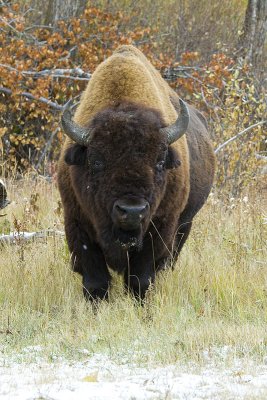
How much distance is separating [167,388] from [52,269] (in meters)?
3.06

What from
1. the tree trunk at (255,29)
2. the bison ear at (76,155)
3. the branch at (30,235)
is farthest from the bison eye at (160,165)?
the tree trunk at (255,29)

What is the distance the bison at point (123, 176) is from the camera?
6348 millimetres

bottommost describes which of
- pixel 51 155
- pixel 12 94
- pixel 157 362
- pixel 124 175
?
pixel 51 155

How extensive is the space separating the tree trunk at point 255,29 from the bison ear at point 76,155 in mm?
11992

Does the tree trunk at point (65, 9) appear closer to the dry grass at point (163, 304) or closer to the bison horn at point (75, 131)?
the dry grass at point (163, 304)

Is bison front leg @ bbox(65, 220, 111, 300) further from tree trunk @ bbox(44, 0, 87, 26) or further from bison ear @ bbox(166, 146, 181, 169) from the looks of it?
tree trunk @ bbox(44, 0, 87, 26)

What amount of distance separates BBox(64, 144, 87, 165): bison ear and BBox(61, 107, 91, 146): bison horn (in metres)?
0.06

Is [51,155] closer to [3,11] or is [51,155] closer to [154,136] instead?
[3,11]

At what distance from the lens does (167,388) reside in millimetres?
4715

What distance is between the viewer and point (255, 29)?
723 inches

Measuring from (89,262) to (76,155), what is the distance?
0.88 m

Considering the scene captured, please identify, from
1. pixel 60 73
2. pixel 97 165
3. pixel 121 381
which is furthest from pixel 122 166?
pixel 60 73

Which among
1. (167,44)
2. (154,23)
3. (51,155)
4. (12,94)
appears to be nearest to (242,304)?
(12,94)

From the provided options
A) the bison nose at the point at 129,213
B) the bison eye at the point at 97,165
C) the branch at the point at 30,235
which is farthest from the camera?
the branch at the point at 30,235
